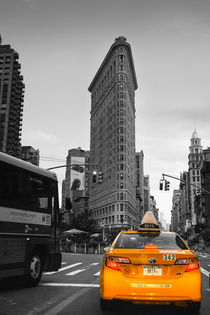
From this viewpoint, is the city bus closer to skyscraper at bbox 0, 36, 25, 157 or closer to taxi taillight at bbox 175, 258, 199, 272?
taxi taillight at bbox 175, 258, 199, 272

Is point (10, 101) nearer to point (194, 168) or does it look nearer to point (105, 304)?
point (194, 168)

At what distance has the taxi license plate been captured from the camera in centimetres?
568

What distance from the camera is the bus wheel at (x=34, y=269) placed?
9.48 meters

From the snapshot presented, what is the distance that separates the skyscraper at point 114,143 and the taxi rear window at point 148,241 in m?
98.5

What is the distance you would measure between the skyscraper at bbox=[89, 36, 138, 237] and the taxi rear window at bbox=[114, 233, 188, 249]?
98.5m

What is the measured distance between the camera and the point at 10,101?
13062cm

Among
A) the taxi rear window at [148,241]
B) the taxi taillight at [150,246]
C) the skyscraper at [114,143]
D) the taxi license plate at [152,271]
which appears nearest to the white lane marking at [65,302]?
the taxi rear window at [148,241]

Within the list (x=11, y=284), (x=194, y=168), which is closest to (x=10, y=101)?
(x=194, y=168)

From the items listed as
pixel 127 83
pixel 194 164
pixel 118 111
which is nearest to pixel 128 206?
pixel 118 111

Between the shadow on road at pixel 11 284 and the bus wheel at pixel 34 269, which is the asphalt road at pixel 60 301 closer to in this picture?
the shadow on road at pixel 11 284

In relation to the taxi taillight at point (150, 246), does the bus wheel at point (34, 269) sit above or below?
below

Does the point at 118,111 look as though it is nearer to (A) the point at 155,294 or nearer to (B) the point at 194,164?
(B) the point at 194,164

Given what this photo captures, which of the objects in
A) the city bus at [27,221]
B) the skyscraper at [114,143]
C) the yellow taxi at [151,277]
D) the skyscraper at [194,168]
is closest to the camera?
the yellow taxi at [151,277]

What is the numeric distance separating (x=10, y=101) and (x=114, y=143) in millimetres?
45021
